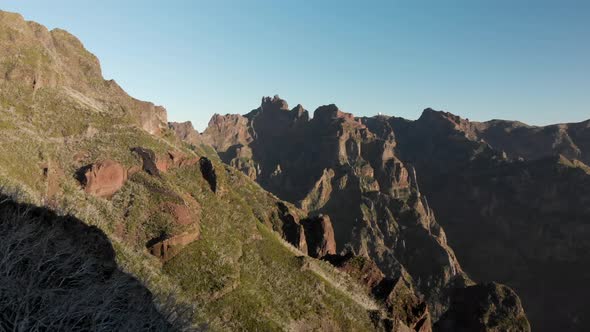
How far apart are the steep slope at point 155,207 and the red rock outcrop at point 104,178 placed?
18cm

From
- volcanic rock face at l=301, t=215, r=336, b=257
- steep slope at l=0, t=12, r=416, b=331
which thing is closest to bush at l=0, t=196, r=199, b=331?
steep slope at l=0, t=12, r=416, b=331

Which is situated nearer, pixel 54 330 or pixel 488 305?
pixel 54 330

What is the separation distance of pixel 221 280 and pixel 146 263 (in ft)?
38.5

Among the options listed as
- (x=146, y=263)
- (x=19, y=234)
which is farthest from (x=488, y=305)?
(x=19, y=234)

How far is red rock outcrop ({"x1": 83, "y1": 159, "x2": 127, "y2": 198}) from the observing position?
217 ft

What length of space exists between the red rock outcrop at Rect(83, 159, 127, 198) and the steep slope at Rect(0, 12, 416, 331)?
0.18m

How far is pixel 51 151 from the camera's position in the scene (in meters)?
69.2

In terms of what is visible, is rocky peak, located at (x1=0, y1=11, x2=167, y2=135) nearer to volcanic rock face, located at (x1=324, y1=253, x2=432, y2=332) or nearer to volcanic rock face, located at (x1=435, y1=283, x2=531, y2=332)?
volcanic rock face, located at (x1=324, y1=253, x2=432, y2=332)

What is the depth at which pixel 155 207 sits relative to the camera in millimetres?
70000

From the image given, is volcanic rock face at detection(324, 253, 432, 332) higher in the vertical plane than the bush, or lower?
lower

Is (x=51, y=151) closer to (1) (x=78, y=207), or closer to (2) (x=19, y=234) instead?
(1) (x=78, y=207)

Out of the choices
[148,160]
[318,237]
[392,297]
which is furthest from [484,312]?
[148,160]

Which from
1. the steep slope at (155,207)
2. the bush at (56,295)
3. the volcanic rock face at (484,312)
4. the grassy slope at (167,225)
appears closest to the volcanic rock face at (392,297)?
the steep slope at (155,207)

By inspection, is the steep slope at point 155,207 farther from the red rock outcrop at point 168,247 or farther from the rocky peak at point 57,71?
the rocky peak at point 57,71
